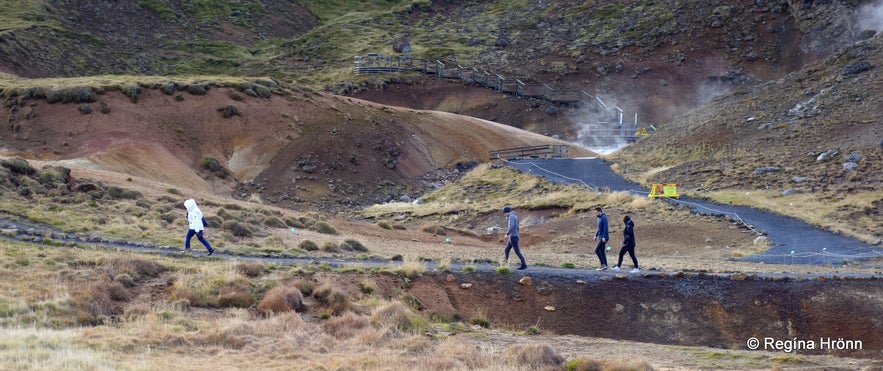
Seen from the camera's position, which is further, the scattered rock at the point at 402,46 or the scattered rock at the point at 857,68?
the scattered rock at the point at 402,46

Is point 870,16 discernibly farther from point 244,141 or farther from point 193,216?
point 193,216

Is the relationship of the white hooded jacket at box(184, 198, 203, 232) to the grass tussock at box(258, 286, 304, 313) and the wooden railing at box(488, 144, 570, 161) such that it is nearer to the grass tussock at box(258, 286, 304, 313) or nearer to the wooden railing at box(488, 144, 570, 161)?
the grass tussock at box(258, 286, 304, 313)

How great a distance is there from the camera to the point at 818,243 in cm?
2734

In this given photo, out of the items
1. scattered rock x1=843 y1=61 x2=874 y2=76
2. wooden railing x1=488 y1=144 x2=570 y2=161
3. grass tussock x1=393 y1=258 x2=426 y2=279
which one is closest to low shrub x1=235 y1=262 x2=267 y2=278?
grass tussock x1=393 y1=258 x2=426 y2=279

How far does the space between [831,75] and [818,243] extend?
21.5m

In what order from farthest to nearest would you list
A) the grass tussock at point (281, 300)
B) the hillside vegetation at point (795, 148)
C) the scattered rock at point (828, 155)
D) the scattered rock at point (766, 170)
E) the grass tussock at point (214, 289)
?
the scattered rock at point (766, 170) → the scattered rock at point (828, 155) → the hillside vegetation at point (795, 148) → the grass tussock at point (214, 289) → the grass tussock at point (281, 300)

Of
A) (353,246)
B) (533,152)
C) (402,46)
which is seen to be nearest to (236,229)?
(353,246)

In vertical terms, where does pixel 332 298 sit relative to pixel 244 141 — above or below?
below

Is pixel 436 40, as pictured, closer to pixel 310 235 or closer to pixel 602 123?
pixel 602 123

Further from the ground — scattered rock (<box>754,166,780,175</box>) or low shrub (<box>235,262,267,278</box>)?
scattered rock (<box>754,166,780,175</box>)

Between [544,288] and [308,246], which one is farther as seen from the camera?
[308,246]

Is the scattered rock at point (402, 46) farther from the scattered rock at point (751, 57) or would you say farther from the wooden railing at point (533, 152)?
the wooden railing at point (533, 152)

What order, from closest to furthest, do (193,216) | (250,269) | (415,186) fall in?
(250,269)
(193,216)
(415,186)

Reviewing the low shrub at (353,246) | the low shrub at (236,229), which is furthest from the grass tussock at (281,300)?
the low shrub at (236,229)
